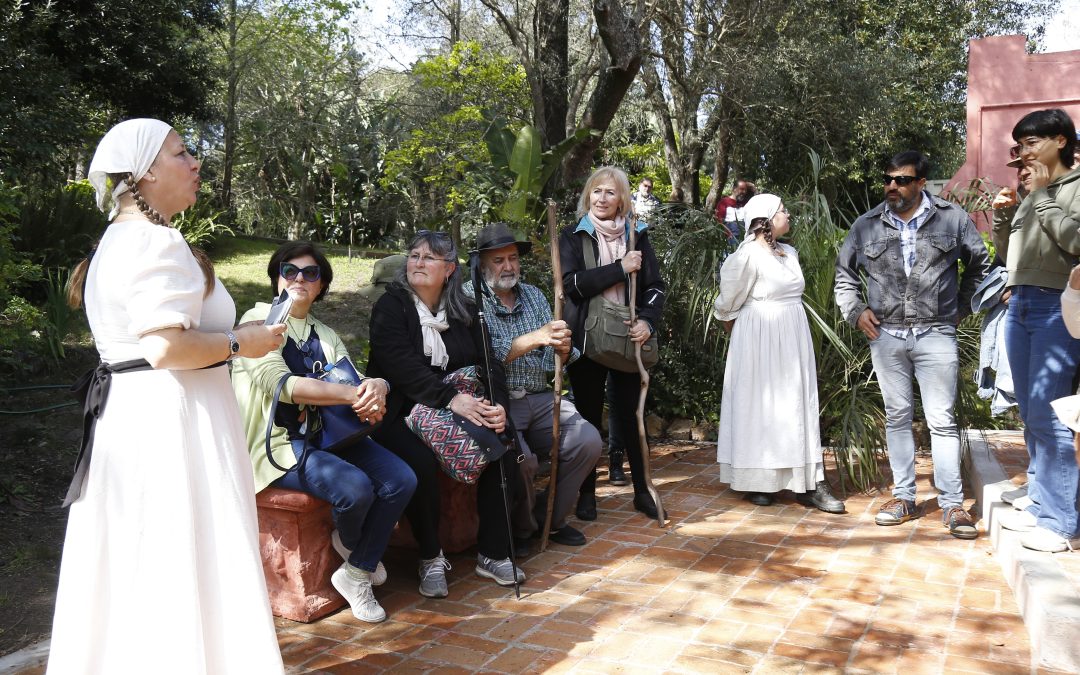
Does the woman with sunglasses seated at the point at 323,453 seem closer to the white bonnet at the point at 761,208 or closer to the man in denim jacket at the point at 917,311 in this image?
the white bonnet at the point at 761,208

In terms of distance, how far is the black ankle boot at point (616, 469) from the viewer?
6.27 m

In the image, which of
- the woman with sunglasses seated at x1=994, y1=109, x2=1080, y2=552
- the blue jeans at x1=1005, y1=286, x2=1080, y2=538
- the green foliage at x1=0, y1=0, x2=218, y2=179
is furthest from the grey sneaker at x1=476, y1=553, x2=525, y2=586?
the green foliage at x1=0, y1=0, x2=218, y2=179

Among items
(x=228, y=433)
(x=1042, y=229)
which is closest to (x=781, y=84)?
(x=1042, y=229)

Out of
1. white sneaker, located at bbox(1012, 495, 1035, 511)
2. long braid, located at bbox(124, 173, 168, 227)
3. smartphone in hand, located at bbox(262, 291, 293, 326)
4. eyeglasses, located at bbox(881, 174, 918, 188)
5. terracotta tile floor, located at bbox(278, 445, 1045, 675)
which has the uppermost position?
eyeglasses, located at bbox(881, 174, 918, 188)

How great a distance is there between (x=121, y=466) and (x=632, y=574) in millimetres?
2726

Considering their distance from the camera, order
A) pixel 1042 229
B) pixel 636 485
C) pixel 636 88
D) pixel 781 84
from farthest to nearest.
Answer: pixel 636 88 → pixel 781 84 → pixel 636 485 → pixel 1042 229

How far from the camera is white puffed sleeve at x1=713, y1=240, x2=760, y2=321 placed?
562cm

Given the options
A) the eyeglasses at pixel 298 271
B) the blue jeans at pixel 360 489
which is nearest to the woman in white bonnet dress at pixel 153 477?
the blue jeans at pixel 360 489

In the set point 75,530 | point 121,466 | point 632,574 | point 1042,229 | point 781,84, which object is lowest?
point 632,574

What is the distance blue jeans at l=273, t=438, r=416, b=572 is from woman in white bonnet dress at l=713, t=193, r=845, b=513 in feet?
8.10

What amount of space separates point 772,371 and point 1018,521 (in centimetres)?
162

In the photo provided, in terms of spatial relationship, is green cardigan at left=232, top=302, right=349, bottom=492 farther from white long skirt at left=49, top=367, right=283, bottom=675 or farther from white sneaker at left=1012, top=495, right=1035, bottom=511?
white sneaker at left=1012, top=495, right=1035, bottom=511

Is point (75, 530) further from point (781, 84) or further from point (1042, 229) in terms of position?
point (781, 84)

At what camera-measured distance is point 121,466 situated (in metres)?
2.61
